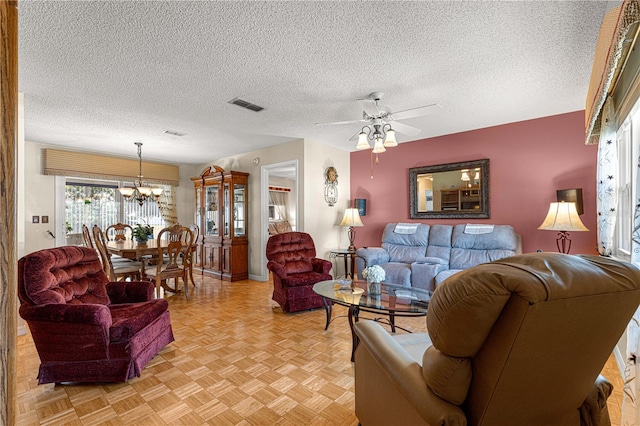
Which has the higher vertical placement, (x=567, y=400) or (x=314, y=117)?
(x=314, y=117)

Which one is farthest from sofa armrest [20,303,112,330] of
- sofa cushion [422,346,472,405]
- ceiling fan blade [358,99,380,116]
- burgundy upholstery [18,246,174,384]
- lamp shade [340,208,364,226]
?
lamp shade [340,208,364,226]

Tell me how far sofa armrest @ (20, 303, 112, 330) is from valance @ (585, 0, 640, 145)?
3291 mm

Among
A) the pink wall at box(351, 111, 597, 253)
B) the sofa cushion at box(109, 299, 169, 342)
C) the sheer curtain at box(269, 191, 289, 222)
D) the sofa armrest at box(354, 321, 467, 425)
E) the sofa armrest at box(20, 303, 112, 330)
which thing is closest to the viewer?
the sofa armrest at box(354, 321, 467, 425)

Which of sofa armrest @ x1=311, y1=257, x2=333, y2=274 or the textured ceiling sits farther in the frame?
sofa armrest @ x1=311, y1=257, x2=333, y2=274

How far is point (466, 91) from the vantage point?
3.00 metres

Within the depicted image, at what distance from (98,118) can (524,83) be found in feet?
15.6

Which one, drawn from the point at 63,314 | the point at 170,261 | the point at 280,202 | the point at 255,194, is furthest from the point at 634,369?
the point at 280,202

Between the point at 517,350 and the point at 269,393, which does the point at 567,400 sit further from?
the point at 269,393

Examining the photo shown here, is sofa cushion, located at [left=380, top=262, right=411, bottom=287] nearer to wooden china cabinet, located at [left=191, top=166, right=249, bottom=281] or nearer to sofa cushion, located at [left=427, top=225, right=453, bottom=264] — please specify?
sofa cushion, located at [left=427, top=225, right=453, bottom=264]

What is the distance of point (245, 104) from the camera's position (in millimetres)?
3348

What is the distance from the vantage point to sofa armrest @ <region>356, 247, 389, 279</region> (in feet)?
14.7

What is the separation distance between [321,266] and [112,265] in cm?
281

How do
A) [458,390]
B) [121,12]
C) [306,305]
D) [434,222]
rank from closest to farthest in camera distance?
1. [458,390]
2. [121,12]
3. [306,305]
4. [434,222]

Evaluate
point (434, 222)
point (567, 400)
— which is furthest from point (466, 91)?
point (567, 400)
